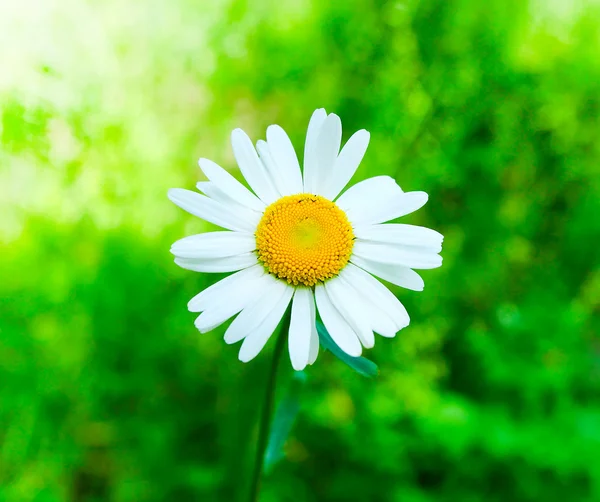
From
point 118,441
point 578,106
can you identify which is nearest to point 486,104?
point 578,106

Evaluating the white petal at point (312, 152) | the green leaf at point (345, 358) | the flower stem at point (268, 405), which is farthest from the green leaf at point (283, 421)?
the white petal at point (312, 152)

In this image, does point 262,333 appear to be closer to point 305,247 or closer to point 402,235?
point 305,247

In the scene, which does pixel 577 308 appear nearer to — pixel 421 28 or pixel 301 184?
pixel 421 28

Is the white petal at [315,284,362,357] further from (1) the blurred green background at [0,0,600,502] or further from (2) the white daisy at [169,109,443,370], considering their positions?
(1) the blurred green background at [0,0,600,502]

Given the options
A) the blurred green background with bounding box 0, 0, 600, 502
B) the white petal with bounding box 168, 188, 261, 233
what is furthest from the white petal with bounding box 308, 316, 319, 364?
the blurred green background with bounding box 0, 0, 600, 502

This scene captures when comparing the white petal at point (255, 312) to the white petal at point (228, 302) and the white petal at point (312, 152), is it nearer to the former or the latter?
the white petal at point (228, 302)
